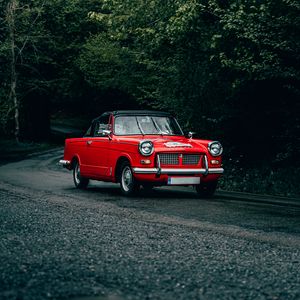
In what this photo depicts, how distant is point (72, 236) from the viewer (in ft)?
25.0

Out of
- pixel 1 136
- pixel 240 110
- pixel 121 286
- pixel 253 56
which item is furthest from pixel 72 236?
pixel 1 136

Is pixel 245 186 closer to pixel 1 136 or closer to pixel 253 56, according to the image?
pixel 253 56

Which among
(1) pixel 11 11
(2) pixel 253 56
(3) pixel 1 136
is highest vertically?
(1) pixel 11 11

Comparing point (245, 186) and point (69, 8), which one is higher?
point (69, 8)

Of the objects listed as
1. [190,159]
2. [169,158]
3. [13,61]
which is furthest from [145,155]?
[13,61]

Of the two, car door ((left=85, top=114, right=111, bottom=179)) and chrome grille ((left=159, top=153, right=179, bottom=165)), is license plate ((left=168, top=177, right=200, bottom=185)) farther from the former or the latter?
car door ((left=85, top=114, right=111, bottom=179))

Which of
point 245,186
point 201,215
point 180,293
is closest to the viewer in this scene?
point 180,293

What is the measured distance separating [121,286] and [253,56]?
11173mm

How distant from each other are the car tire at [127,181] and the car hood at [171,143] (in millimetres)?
502

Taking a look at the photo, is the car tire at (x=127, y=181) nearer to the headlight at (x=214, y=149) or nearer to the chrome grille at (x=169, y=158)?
the chrome grille at (x=169, y=158)

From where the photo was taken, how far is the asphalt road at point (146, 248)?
508 cm

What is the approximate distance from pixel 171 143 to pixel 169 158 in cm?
31

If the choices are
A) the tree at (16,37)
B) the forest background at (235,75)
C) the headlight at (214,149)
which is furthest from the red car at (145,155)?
the tree at (16,37)

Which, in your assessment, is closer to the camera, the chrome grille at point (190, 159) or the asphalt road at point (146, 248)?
the asphalt road at point (146, 248)
